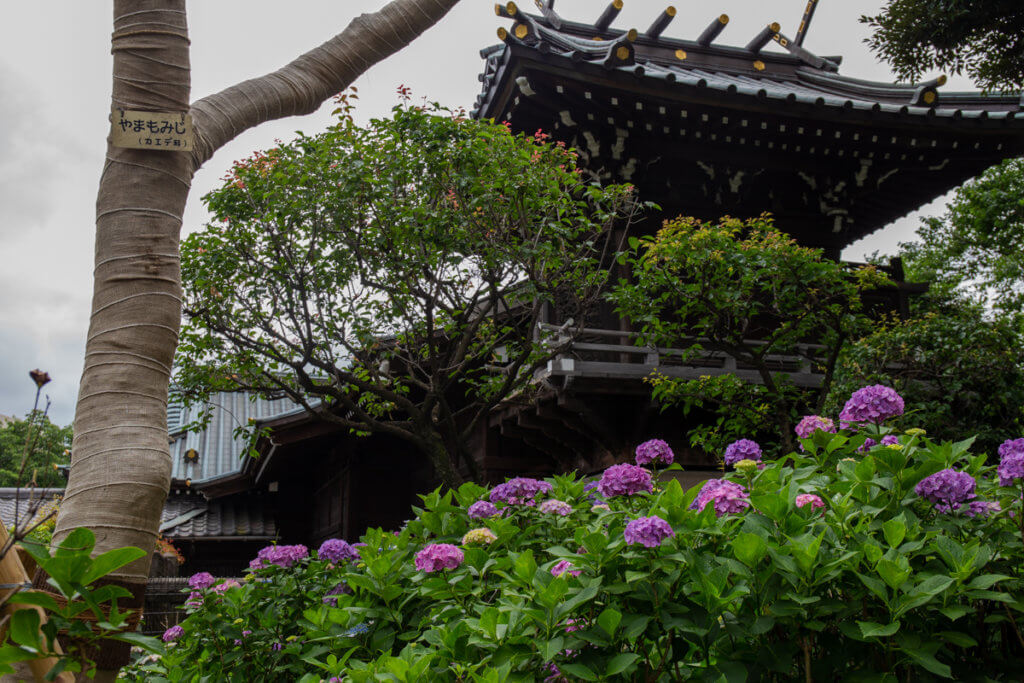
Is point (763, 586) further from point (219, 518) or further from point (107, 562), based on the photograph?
point (219, 518)

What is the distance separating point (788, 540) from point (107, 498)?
5.34 ft

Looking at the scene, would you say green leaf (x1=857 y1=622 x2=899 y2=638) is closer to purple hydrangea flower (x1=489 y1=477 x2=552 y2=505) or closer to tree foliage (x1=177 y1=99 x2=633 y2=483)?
purple hydrangea flower (x1=489 y1=477 x2=552 y2=505)

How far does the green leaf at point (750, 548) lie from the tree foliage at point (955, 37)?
16.7ft

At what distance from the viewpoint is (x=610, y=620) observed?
6.09 ft

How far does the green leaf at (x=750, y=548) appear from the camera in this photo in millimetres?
1827

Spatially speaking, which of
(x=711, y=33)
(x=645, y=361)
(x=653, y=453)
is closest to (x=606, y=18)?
(x=711, y=33)

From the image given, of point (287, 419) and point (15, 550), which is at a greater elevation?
point (287, 419)

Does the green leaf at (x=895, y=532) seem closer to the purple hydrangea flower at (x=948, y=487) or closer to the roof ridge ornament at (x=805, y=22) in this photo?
the purple hydrangea flower at (x=948, y=487)

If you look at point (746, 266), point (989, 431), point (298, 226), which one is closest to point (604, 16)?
point (746, 266)

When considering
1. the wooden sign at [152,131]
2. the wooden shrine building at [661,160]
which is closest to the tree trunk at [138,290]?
the wooden sign at [152,131]

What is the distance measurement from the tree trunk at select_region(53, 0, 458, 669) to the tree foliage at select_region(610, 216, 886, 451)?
16.6ft

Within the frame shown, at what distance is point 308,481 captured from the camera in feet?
48.3

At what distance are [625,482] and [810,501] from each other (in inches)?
26.7

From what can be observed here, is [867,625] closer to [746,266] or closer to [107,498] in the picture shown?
[107,498]
